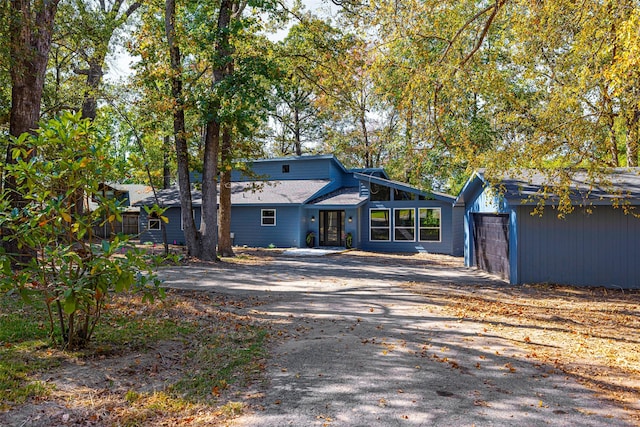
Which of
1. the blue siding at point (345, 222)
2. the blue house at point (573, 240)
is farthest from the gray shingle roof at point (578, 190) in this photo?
the blue siding at point (345, 222)

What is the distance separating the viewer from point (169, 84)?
1667 cm

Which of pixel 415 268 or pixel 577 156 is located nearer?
pixel 577 156

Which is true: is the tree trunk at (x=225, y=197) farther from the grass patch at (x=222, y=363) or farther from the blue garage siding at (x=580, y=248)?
the grass patch at (x=222, y=363)

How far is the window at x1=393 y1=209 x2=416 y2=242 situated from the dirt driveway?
43.7 feet

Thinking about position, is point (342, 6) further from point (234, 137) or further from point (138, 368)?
point (138, 368)

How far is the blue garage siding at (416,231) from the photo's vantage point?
21.8 meters

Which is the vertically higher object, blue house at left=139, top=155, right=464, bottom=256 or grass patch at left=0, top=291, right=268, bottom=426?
blue house at left=139, top=155, right=464, bottom=256

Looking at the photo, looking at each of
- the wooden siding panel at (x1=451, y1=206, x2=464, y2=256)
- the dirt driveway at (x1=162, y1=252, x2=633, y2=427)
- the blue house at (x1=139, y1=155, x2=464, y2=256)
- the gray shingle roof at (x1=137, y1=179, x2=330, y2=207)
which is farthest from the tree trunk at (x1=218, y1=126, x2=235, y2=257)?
the wooden siding panel at (x1=451, y1=206, x2=464, y2=256)

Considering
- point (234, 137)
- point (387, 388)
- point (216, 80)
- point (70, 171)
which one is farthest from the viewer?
point (234, 137)

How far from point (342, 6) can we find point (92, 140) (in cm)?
1163

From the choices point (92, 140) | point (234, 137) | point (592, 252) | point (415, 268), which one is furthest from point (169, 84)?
point (592, 252)

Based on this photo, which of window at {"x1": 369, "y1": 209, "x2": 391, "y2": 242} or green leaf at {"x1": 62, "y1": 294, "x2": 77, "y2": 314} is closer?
green leaf at {"x1": 62, "y1": 294, "x2": 77, "y2": 314}

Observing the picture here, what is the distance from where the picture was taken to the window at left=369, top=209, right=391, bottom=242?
75.5 feet

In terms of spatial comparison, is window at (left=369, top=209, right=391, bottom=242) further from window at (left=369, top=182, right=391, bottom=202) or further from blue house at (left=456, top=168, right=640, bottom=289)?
blue house at (left=456, top=168, right=640, bottom=289)
